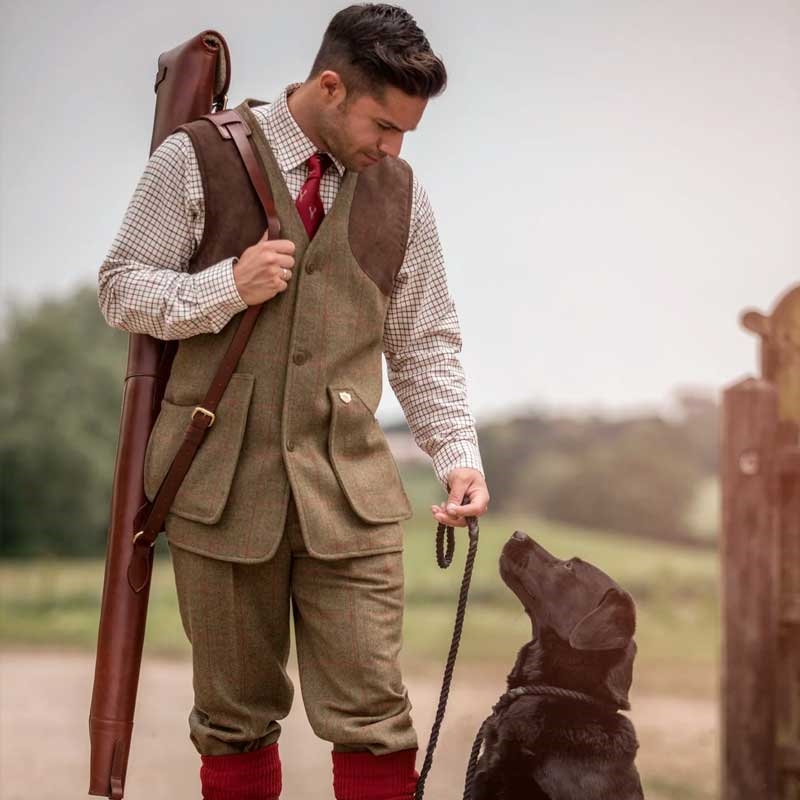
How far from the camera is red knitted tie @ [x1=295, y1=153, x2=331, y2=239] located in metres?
1.62

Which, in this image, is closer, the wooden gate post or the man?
the man

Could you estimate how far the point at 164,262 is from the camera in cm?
162

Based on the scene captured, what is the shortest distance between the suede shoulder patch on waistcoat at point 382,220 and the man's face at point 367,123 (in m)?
0.05

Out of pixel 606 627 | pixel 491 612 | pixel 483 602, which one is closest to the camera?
pixel 606 627

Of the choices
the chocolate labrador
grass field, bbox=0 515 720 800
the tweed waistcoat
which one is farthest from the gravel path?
the tweed waistcoat

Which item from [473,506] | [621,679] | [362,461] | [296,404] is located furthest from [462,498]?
[621,679]

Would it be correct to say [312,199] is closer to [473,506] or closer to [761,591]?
[473,506]

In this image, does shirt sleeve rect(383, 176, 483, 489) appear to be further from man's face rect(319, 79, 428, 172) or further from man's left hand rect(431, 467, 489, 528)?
man's face rect(319, 79, 428, 172)

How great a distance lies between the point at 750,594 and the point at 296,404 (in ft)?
4.87

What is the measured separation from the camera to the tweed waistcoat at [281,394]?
158 centimetres

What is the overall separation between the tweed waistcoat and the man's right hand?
0.06 m

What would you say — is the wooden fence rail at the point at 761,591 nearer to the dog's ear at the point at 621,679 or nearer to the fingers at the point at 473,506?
the dog's ear at the point at 621,679

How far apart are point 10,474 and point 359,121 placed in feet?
19.8

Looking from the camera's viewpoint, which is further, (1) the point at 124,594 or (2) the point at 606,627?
(2) the point at 606,627
